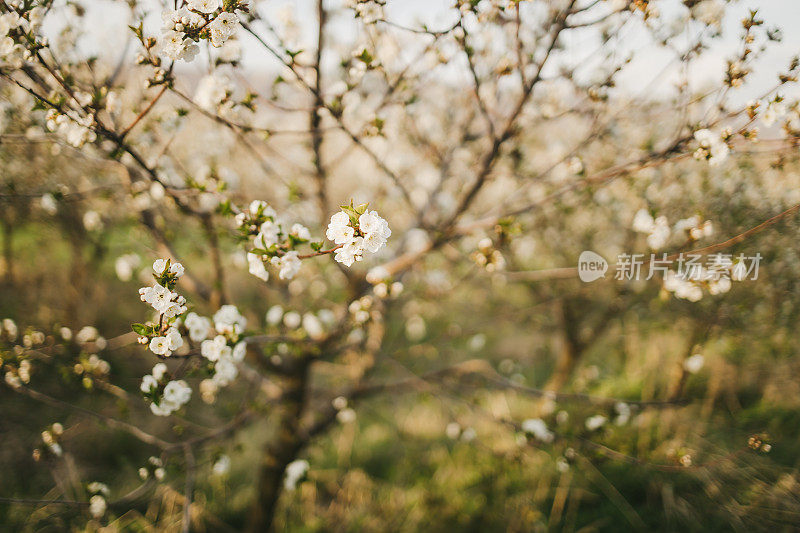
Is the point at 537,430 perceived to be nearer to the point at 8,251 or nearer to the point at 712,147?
the point at 712,147

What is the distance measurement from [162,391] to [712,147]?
2.83 meters

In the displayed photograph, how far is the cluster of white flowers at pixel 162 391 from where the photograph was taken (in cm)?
151

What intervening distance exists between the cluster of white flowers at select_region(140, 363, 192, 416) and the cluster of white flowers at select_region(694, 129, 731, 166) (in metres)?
2.69

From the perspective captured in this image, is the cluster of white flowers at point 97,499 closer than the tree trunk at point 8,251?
Yes

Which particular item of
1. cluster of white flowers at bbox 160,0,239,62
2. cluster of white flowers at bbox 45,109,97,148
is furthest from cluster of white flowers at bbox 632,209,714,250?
cluster of white flowers at bbox 45,109,97,148

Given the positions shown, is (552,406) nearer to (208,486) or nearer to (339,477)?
(339,477)

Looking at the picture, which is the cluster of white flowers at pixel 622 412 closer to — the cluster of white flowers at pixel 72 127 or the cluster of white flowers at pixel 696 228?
the cluster of white flowers at pixel 696 228

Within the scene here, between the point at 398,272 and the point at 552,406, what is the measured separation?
6.24ft

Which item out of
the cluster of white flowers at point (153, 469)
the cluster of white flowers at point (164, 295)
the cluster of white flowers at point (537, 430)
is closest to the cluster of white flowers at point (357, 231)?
the cluster of white flowers at point (164, 295)

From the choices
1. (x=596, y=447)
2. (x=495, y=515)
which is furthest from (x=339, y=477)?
(x=596, y=447)

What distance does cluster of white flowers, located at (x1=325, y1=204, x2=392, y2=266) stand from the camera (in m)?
1.20

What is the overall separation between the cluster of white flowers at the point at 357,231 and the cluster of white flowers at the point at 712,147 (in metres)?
1.67

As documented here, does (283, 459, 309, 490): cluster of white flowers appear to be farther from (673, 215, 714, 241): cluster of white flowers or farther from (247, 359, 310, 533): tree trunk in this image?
(673, 215, 714, 241): cluster of white flowers

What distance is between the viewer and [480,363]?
339 centimetres
